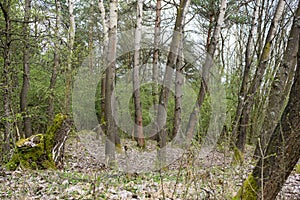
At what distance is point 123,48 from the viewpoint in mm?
10625

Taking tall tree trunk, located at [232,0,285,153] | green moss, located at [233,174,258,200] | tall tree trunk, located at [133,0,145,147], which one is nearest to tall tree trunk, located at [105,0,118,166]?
tall tree trunk, located at [133,0,145,147]

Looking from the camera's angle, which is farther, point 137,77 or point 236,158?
point 137,77

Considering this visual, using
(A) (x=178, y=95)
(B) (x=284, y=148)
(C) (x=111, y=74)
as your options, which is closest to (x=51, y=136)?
(C) (x=111, y=74)

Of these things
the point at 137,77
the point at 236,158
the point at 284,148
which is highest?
the point at 137,77

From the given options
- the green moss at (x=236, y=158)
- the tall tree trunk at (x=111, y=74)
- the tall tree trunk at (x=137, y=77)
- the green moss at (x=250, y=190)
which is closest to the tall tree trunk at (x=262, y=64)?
the green moss at (x=236, y=158)

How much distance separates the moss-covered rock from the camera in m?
5.83

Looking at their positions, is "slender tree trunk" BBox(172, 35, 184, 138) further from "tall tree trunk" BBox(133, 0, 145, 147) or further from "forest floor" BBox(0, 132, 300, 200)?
"forest floor" BBox(0, 132, 300, 200)

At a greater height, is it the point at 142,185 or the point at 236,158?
the point at 142,185

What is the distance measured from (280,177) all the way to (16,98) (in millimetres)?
7389

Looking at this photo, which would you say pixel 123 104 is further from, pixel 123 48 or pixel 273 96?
pixel 273 96

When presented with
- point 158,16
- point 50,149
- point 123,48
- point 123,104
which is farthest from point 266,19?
point 50,149

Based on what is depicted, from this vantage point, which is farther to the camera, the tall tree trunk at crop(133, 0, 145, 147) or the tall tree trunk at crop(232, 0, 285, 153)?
the tall tree trunk at crop(133, 0, 145, 147)

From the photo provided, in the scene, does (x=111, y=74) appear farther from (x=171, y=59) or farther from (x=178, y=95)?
(x=178, y=95)

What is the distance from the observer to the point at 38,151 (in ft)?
19.7
